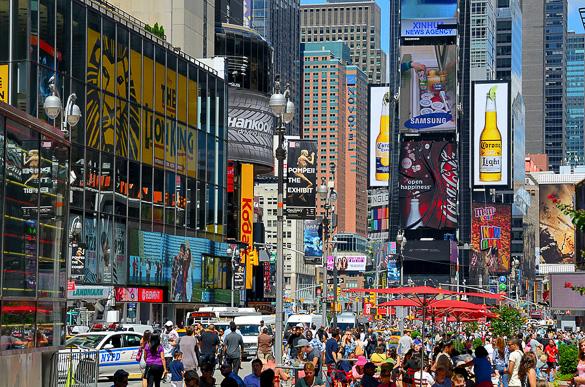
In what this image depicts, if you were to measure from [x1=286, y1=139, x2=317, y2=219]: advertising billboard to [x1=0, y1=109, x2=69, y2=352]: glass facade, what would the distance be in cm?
2315

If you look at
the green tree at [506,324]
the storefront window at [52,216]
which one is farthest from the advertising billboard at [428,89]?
the storefront window at [52,216]

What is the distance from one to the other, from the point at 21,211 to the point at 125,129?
6300cm

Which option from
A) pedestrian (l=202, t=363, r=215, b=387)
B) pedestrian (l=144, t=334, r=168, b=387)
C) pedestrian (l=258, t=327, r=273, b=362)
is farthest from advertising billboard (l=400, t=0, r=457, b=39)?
pedestrian (l=202, t=363, r=215, b=387)

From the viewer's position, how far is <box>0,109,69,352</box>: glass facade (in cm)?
1472

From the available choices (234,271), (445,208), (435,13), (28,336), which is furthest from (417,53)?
(28,336)

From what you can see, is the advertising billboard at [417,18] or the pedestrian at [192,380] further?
the advertising billboard at [417,18]

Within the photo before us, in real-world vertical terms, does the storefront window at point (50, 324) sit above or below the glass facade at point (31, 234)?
below

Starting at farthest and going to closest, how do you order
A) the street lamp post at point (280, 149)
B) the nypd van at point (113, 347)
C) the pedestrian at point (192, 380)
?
1. the nypd van at point (113, 347)
2. the street lamp post at point (280, 149)
3. the pedestrian at point (192, 380)

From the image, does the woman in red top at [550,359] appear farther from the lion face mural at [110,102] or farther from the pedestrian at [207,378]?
the lion face mural at [110,102]

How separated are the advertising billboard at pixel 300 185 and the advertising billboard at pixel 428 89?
148004 mm

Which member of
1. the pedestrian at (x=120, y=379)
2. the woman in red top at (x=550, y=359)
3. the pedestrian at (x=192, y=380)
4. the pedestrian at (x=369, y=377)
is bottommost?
the woman in red top at (x=550, y=359)

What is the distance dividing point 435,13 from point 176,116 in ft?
367

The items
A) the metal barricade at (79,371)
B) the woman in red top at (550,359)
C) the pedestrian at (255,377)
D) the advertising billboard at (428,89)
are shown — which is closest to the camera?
the pedestrian at (255,377)

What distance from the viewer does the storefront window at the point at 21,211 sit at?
14.8 m
